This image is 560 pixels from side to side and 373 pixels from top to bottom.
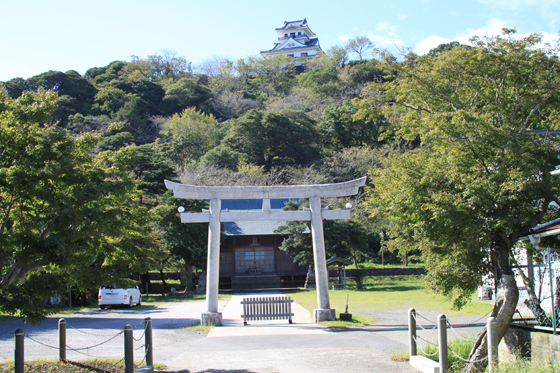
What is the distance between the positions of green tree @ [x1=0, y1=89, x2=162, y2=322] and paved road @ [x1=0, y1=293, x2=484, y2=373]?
246cm

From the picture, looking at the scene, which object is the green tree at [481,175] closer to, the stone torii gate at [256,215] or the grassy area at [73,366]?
the stone torii gate at [256,215]

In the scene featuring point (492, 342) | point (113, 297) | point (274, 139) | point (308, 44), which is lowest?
point (113, 297)

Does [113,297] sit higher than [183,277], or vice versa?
[113,297]

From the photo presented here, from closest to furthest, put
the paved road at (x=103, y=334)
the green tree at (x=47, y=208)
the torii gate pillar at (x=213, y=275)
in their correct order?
the green tree at (x=47, y=208) < the paved road at (x=103, y=334) < the torii gate pillar at (x=213, y=275)

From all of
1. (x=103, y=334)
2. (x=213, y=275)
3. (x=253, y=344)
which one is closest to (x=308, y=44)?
(x=213, y=275)

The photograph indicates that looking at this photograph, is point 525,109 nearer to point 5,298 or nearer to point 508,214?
point 508,214

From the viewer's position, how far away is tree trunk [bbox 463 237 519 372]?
7.94 meters

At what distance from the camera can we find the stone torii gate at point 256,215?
14516mm

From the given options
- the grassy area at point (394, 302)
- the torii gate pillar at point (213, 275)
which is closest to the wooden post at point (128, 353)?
the torii gate pillar at point (213, 275)

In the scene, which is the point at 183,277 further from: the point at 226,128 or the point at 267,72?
the point at 267,72

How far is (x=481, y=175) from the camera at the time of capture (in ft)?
27.0

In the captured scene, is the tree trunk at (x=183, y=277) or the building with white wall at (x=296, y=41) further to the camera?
the building with white wall at (x=296, y=41)

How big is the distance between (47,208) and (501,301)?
28.1 feet

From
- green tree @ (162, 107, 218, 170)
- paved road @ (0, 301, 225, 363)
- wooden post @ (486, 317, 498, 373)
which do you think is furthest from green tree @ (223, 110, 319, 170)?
wooden post @ (486, 317, 498, 373)
